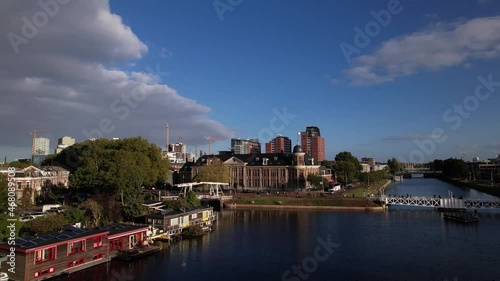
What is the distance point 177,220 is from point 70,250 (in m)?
18.5

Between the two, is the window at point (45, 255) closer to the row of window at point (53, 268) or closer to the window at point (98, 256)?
the row of window at point (53, 268)

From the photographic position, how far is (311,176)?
319 feet

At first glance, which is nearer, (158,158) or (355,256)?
(355,256)

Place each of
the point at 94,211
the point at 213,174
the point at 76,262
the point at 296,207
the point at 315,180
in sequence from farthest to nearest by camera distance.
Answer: the point at 315,180 → the point at 213,174 → the point at 296,207 → the point at 94,211 → the point at 76,262

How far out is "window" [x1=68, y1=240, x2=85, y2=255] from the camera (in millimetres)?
32750

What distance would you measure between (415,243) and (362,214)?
2307 cm

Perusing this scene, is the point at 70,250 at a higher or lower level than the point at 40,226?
lower

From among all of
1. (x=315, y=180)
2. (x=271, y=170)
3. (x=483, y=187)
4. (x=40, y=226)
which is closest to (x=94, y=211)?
(x=40, y=226)

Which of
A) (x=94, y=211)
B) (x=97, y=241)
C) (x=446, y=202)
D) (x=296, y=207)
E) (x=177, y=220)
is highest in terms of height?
(x=94, y=211)

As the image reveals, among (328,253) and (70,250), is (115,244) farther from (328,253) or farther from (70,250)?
(328,253)

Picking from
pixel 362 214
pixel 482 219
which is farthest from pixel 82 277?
pixel 482 219

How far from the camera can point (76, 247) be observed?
3344 centimetres

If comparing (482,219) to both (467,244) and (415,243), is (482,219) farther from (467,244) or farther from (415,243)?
(415,243)

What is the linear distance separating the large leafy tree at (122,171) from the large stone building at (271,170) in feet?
73.9
